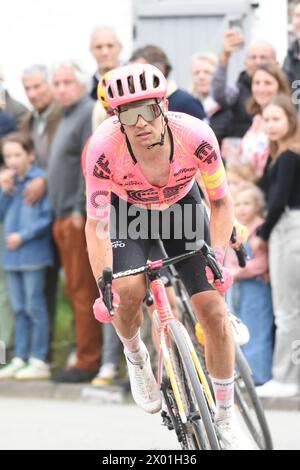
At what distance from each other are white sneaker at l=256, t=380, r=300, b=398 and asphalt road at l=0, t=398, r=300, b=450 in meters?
0.19

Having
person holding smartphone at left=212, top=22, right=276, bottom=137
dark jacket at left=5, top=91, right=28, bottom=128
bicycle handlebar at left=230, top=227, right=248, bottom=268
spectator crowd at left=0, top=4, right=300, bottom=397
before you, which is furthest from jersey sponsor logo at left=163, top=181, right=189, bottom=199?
dark jacket at left=5, top=91, right=28, bottom=128

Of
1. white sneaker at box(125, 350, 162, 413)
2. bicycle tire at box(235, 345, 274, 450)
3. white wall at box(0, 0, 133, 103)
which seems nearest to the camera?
white sneaker at box(125, 350, 162, 413)

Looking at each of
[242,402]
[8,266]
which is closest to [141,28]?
[8,266]

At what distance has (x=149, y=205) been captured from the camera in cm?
828

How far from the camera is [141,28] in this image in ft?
52.4

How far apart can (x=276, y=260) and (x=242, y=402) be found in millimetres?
2376

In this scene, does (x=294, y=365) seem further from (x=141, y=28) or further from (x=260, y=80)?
(x=141, y=28)

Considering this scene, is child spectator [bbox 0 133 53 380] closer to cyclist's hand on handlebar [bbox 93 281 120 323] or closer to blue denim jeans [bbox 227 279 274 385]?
blue denim jeans [bbox 227 279 274 385]

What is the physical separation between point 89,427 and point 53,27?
612 centimetres

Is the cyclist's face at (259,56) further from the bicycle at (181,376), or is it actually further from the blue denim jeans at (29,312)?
the bicycle at (181,376)

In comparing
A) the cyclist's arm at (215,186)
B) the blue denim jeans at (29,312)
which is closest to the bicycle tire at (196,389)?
the cyclist's arm at (215,186)

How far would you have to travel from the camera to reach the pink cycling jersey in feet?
26.1

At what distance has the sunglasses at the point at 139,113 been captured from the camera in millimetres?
7758

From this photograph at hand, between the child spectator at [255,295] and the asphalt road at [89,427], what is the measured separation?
51 cm
